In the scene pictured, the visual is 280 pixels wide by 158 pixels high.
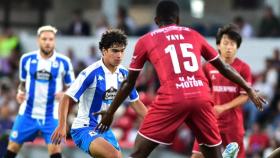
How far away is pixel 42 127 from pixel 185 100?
4.03 m

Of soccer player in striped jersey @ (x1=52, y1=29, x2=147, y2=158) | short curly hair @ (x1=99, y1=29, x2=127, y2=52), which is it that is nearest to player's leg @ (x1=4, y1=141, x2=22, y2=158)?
soccer player in striped jersey @ (x1=52, y1=29, x2=147, y2=158)

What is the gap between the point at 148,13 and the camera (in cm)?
2912

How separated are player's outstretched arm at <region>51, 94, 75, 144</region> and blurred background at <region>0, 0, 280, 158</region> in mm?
3745

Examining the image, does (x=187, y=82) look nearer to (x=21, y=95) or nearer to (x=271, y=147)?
(x=21, y=95)

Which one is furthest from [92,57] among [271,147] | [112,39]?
[112,39]

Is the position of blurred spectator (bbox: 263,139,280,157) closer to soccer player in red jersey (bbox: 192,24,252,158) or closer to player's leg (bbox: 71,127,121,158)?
soccer player in red jersey (bbox: 192,24,252,158)

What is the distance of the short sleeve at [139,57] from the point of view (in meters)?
9.67

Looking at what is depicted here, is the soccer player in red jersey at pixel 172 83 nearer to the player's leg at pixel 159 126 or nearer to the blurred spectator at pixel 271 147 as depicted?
the player's leg at pixel 159 126

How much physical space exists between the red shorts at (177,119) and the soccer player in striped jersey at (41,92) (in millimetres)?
3567

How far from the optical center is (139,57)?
968cm

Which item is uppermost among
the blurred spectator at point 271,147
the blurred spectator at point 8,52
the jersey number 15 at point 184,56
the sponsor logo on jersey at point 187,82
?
the jersey number 15 at point 184,56

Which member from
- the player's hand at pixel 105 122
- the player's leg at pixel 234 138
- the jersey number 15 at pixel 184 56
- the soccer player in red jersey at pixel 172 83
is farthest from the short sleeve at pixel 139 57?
the player's leg at pixel 234 138

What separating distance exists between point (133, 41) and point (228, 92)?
38.9ft

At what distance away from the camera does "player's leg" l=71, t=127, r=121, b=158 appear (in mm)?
10633
